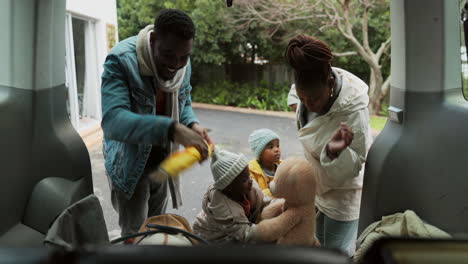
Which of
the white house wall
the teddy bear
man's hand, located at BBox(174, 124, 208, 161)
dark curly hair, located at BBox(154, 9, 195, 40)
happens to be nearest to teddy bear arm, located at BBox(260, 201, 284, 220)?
the teddy bear

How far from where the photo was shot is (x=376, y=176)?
6.90 feet

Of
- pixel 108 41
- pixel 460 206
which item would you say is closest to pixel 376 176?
pixel 460 206

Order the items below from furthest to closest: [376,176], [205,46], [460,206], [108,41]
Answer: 1. [205,46]
2. [108,41]
3. [376,176]
4. [460,206]

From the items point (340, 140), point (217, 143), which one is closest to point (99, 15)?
point (217, 143)

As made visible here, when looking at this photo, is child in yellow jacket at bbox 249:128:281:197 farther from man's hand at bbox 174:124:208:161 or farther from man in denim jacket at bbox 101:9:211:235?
man's hand at bbox 174:124:208:161

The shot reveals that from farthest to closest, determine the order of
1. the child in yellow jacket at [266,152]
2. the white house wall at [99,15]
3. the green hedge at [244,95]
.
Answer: the green hedge at [244,95] < the white house wall at [99,15] < the child in yellow jacket at [266,152]

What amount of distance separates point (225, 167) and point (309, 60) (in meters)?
0.63

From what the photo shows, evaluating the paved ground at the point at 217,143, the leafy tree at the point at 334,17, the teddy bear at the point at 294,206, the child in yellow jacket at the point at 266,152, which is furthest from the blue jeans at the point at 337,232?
the leafy tree at the point at 334,17

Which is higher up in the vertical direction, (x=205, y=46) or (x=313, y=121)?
(x=205, y=46)

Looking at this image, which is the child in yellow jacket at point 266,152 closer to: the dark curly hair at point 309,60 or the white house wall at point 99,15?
the dark curly hair at point 309,60

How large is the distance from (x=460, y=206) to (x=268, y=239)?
85 centimetres

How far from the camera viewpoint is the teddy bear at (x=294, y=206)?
1.84 metres

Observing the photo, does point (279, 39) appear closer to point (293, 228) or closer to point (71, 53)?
point (71, 53)

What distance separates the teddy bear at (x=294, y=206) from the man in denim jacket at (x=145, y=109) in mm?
411
